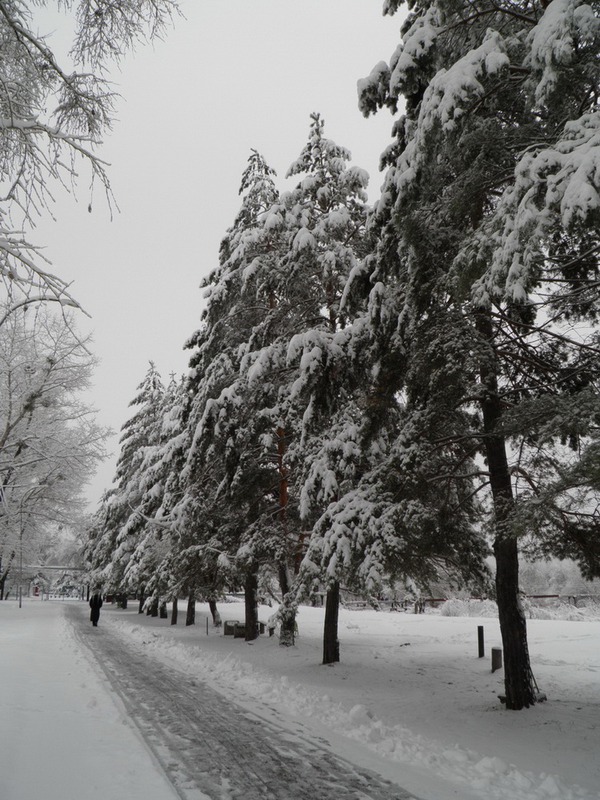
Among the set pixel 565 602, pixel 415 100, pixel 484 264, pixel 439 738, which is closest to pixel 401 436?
pixel 484 264

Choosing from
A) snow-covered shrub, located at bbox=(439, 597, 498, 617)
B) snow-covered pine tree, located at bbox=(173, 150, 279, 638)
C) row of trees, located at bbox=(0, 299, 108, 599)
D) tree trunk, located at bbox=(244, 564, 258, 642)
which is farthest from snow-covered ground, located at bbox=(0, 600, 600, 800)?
snow-covered shrub, located at bbox=(439, 597, 498, 617)

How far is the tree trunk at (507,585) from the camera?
26.7 feet

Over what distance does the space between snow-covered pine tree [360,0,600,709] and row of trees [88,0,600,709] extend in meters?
0.03

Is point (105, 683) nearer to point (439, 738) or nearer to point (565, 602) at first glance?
point (439, 738)

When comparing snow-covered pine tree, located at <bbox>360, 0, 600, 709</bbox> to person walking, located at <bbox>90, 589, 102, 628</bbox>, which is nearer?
snow-covered pine tree, located at <bbox>360, 0, 600, 709</bbox>

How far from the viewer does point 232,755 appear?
6031 mm

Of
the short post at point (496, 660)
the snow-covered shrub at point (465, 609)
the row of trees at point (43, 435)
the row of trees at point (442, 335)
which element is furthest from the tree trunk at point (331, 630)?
the snow-covered shrub at point (465, 609)

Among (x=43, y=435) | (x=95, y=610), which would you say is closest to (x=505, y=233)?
(x=43, y=435)

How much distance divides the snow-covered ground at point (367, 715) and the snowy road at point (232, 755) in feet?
0.90

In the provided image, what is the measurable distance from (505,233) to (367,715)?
22.2 ft

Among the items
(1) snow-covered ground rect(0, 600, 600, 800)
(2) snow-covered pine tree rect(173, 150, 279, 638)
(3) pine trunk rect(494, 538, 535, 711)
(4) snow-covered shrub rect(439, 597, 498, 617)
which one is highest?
(2) snow-covered pine tree rect(173, 150, 279, 638)

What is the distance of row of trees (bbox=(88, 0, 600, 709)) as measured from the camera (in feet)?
17.7

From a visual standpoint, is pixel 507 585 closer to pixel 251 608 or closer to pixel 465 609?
pixel 251 608

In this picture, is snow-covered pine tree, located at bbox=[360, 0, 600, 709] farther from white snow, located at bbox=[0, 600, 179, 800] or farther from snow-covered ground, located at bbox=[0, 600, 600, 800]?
white snow, located at bbox=[0, 600, 179, 800]
